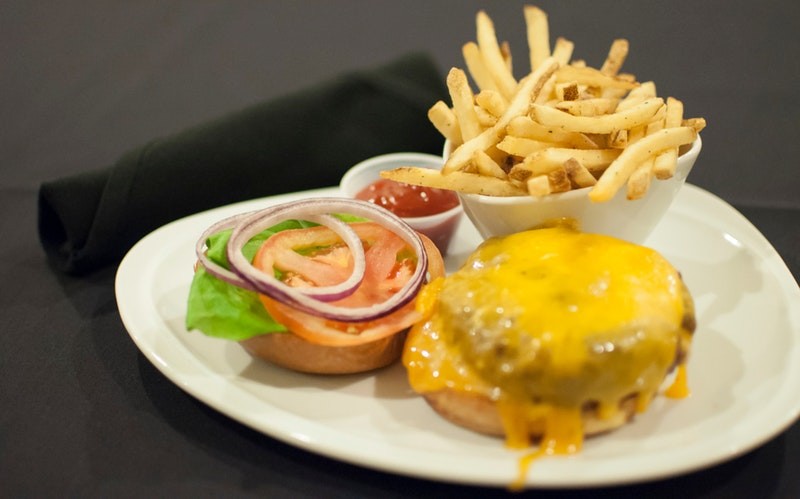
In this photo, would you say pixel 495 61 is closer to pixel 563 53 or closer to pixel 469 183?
pixel 563 53

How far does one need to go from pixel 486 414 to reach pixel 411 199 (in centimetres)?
124

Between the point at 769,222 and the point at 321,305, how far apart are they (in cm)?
216

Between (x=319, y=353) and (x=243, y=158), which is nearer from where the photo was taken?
(x=319, y=353)

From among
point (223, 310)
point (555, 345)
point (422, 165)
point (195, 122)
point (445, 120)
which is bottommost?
point (195, 122)

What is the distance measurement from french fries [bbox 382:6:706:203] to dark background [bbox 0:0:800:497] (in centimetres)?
84

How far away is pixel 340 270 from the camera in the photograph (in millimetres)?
2307

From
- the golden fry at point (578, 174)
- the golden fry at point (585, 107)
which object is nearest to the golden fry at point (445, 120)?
the golden fry at point (585, 107)

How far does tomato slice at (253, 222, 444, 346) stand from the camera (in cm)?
212

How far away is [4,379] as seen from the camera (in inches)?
94.2

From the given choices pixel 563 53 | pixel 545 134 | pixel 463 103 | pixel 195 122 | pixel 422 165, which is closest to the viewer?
pixel 545 134

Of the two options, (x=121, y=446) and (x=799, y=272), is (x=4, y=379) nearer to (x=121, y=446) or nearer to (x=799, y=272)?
(x=121, y=446)

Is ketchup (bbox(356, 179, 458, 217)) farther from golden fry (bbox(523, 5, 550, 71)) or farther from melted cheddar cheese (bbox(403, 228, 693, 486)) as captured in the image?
melted cheddar cheese (bbox(403, 228, 693, 486))

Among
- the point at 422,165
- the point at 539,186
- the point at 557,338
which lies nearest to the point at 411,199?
the point at 422,165

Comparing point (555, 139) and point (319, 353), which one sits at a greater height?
point (555, 139)
